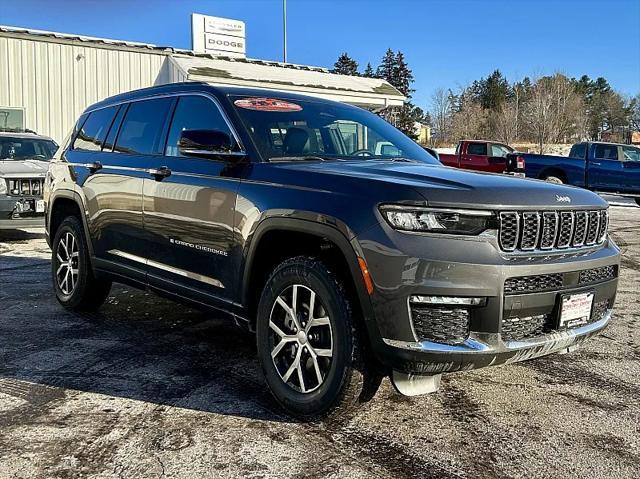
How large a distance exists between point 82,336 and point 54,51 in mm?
15164

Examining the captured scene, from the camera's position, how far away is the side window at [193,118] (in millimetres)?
4105

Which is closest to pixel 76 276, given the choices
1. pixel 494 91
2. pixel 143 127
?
pixel 143 127

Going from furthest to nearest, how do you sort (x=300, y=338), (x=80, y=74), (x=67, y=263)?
(x=80, y=74), (x=67, y=263), (x=300, y=338)

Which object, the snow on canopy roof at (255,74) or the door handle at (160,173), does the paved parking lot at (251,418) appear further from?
the snow on canopy roof at (255,74)

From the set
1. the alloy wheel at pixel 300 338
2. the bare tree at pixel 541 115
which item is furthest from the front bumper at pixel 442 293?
the bare tree at pixel 541 115

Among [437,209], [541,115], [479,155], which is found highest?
[541,115]

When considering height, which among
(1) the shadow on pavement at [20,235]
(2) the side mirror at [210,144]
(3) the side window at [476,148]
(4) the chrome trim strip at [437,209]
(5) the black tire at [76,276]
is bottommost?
(1) the shadow on pavement at [20,235]

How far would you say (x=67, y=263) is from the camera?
575 cm

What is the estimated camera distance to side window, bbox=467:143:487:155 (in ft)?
76.0

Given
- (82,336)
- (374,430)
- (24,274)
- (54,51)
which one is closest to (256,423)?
(374,430)

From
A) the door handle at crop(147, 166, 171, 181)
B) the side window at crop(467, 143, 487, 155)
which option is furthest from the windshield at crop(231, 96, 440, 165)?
the side window at crop(467, 143, 487, 155)

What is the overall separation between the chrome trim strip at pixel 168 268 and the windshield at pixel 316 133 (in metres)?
0.86

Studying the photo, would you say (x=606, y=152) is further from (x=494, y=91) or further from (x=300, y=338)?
(x=494, y=91)

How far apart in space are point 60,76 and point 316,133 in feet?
52.6
